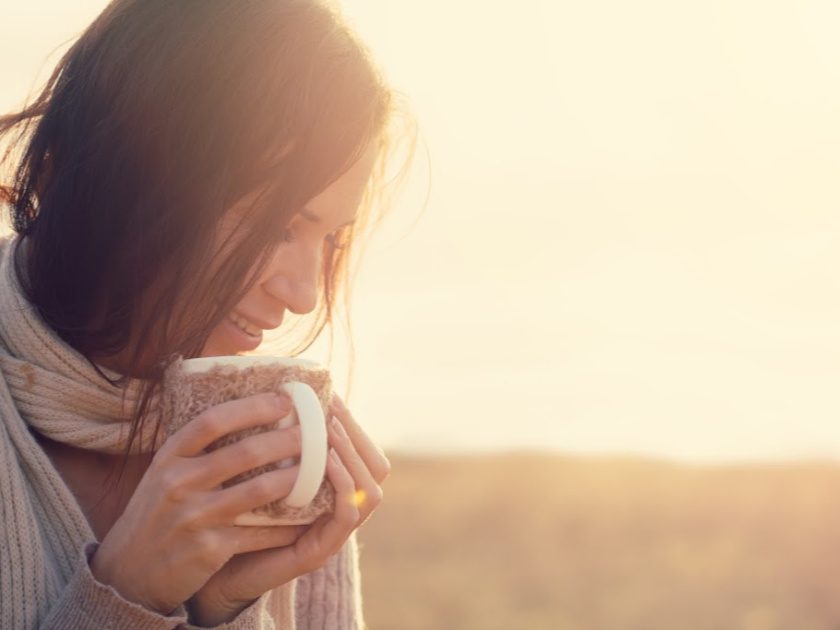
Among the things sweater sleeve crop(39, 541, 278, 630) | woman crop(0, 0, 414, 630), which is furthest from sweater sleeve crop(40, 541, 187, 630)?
woman crop(0, 0, 414, 630)

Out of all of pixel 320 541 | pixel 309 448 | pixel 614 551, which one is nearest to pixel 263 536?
pixel 320 541

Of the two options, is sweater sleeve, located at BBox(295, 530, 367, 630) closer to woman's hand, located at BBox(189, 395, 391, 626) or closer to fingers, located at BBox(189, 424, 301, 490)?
woman's hand, located at BBox(189, 395, 391, 626)

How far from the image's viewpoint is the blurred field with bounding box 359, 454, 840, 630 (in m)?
7.56

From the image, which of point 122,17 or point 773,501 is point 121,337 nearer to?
point 122,17

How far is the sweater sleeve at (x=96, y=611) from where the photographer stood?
1.87 m

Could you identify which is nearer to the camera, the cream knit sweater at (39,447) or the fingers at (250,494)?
the fingers at (250,494)

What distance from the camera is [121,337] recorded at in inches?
87.4

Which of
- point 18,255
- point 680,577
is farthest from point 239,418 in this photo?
point 680,577

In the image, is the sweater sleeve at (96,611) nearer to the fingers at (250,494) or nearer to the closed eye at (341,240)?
the fingers at (250,494)

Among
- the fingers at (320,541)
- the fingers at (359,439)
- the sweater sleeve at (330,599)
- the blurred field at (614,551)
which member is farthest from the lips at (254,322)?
the blurred field at (614,551)

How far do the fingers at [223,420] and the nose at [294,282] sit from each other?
39cm

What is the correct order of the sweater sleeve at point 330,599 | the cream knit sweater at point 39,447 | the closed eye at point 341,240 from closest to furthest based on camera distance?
1. the cream knit sweater at point 39,447
2. the sweater sleeve at point 330,599
3. the closed eye at point 341,240

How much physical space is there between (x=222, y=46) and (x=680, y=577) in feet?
21.0

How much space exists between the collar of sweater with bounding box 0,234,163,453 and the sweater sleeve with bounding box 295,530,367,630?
0.49 metres
